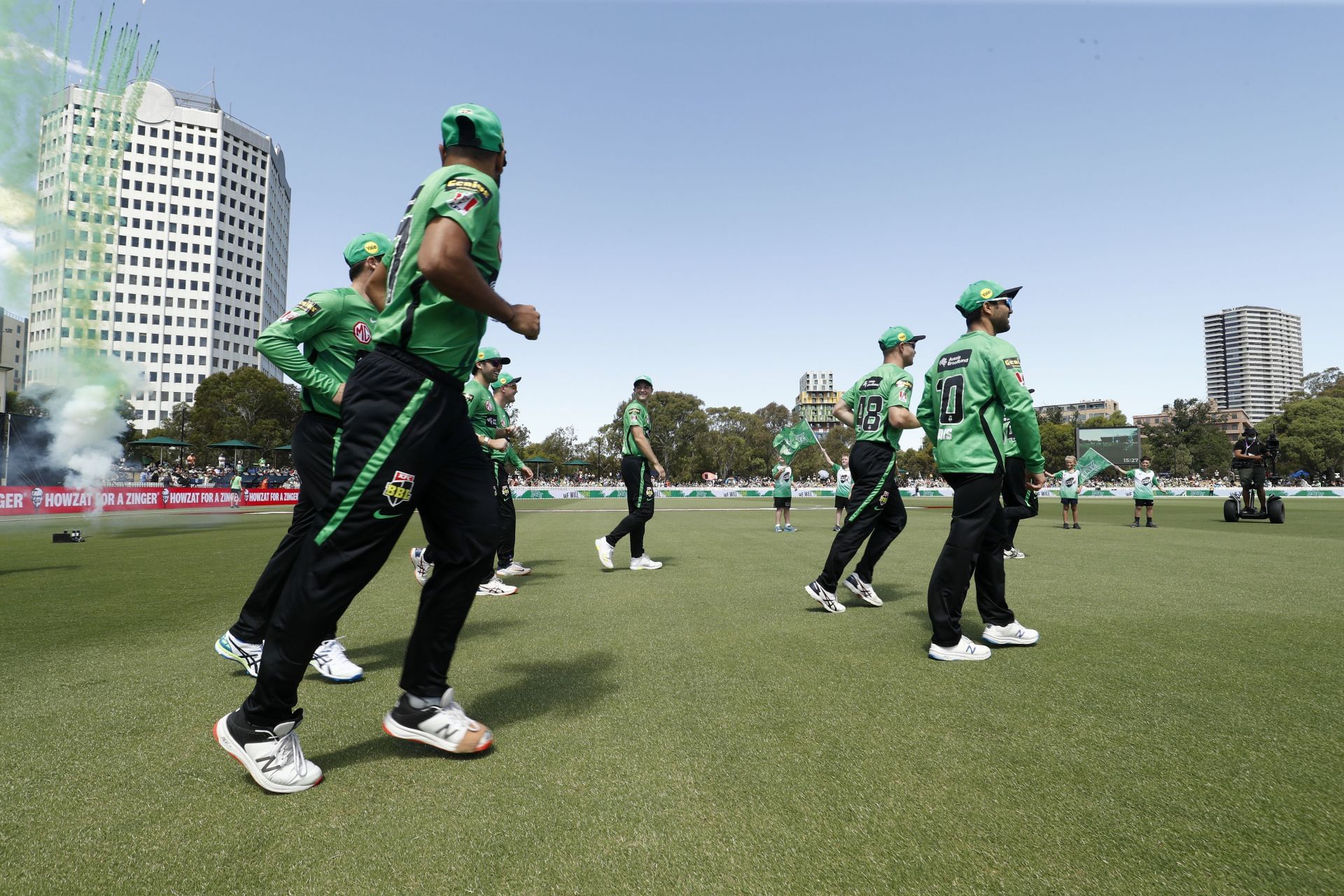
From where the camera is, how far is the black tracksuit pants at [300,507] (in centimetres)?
356

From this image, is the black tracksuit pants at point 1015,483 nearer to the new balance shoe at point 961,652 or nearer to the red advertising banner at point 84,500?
the new balance shoe at point 961,652

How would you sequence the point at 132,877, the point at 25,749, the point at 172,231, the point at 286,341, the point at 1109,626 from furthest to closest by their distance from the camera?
1. the point at 172,231
2. the point at 1109,626
3. the point at 286,341
4. the point at 25,749
5. the point at 132,877

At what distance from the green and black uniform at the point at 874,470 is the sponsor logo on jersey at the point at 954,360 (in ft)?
3.74

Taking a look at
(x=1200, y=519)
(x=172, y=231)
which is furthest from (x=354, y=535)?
(x=172, y=231)

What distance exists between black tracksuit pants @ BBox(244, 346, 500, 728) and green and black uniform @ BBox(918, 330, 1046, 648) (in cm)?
290

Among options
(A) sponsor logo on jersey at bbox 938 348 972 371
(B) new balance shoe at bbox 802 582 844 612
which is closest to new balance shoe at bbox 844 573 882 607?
(B) new balance shoe at bbox 802 582 844 612

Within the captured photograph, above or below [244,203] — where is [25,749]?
below

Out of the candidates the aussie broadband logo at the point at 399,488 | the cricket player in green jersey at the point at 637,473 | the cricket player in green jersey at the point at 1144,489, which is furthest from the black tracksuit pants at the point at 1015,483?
the cricket player in green jersey at the point at 1144,489

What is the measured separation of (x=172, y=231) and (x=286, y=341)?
119979mm

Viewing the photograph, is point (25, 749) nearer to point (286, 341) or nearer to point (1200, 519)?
point (286, 341)

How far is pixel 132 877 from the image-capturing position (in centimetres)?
167

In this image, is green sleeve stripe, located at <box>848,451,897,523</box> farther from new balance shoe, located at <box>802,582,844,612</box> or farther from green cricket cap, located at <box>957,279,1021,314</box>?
green cricket cap, located at <box>957,279,1021,314</box>

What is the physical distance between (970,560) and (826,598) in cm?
151

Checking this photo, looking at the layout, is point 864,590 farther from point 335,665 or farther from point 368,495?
point 368,495
